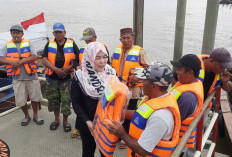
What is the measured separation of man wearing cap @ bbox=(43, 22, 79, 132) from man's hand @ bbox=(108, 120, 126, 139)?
1.98m

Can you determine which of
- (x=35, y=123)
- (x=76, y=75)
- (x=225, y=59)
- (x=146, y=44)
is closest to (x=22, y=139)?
(x=35, y=123)

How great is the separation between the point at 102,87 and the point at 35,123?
227 centimetres

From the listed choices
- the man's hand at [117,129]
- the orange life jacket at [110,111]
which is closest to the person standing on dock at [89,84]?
the orange life jacket at [110,111]

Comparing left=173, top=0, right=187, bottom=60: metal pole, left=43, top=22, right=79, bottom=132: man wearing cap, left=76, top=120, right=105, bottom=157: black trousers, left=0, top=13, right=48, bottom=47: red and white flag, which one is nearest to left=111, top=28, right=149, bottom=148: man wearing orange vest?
left=43, top=22, right=79, bottom=132: man wearing cap

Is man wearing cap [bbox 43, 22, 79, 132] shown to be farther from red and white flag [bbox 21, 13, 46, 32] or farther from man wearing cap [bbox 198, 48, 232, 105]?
red and white flag [bbox 21, 13, 46, 32]

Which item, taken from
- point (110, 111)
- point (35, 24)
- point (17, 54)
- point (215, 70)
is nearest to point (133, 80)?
point (215, 70)

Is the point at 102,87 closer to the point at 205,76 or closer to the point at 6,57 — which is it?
the point at 205,76

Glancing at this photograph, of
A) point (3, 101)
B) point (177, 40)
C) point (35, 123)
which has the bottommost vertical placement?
point (3, 101)

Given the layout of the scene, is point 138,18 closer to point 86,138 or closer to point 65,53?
point 65,53

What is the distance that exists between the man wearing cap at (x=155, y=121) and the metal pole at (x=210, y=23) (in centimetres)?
563

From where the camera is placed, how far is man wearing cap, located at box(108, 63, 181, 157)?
155cm

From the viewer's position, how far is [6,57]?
3693 mm

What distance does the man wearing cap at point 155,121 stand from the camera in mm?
1549

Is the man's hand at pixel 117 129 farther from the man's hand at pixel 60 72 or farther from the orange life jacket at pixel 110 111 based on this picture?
the man's hand at pixel 60 72
